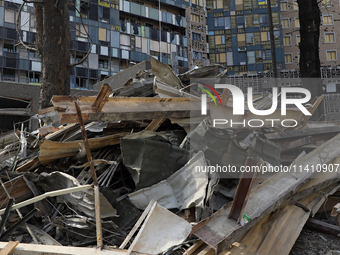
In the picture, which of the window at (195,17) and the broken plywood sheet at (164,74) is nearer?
the broken plywood sheet at (164,74)

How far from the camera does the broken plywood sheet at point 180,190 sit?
3129mm

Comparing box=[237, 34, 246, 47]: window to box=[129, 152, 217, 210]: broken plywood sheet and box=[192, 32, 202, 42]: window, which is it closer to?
box=[192, 32, 202, 42]: window

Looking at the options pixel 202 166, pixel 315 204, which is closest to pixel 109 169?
pixel 202 166

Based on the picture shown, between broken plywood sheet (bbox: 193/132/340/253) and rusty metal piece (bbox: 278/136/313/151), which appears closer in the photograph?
broken plywood sheet (bbox: 193/132/340/253)

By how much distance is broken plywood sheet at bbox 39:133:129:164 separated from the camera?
11.9 ft

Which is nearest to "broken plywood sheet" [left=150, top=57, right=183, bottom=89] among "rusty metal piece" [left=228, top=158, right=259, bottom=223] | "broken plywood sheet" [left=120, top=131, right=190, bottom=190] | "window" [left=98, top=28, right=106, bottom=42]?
"broken plywood sheet" [left=120, top=131, right=190, bottom=190]

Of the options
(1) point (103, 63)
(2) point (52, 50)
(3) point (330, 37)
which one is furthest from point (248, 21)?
(2) point (52, 50)

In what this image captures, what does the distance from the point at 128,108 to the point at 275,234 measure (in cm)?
198

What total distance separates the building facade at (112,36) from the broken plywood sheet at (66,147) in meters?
24.2

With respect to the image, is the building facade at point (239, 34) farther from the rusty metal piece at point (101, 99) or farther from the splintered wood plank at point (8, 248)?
Answer: the splintered wood plank at point (8, 248)

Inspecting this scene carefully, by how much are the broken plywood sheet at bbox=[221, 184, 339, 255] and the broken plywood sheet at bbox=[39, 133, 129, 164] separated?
2.07m

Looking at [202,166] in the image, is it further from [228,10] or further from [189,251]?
[228,10]

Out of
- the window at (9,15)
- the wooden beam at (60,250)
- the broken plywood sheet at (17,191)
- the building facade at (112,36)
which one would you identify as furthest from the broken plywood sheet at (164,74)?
the window at (9,15)

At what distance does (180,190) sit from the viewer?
3293 mm
